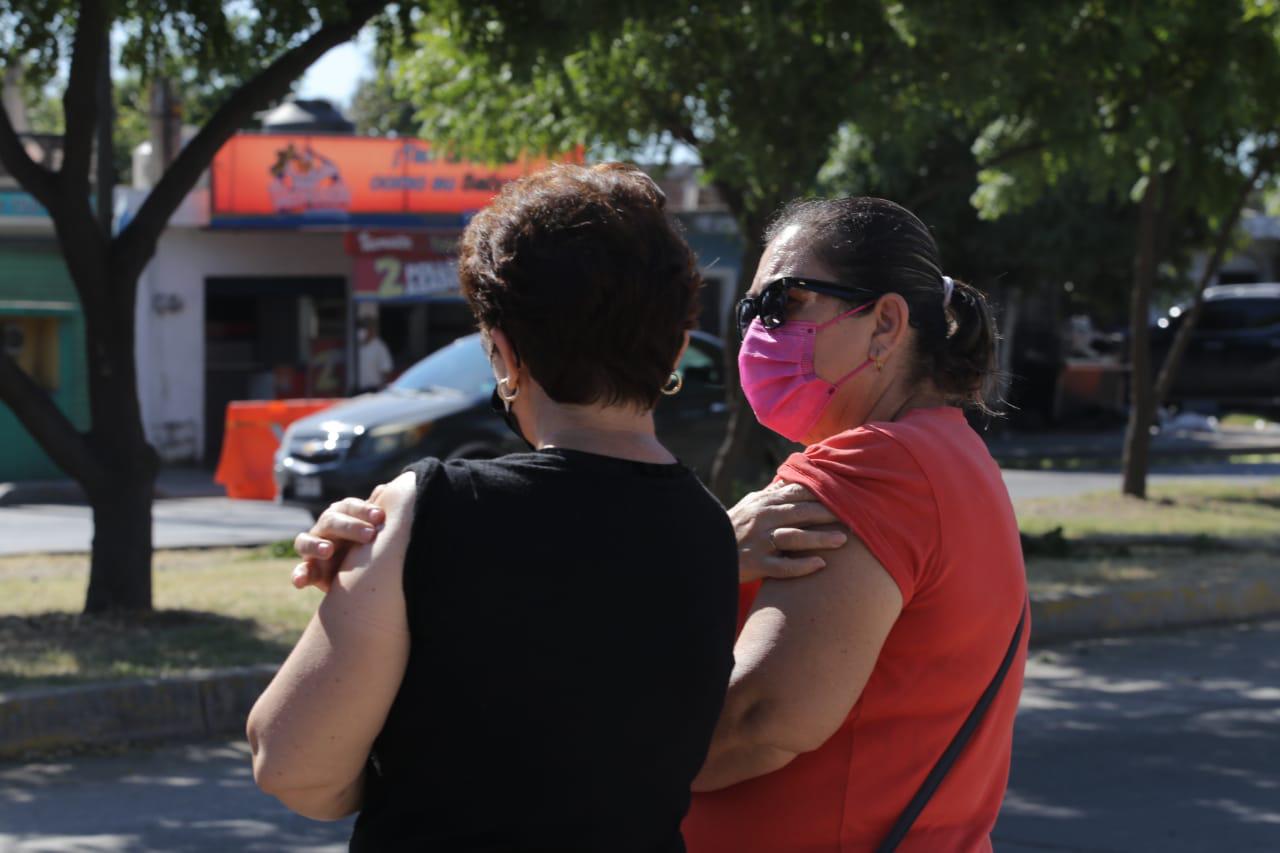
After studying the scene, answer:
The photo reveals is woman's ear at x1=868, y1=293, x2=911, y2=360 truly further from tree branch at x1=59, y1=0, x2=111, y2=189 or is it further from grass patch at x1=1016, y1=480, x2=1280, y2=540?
grass patch at x1=1016, y1=480, x2=1280, y2=540

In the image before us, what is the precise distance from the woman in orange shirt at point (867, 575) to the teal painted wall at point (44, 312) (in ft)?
62.1

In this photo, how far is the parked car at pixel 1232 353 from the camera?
2623 cm

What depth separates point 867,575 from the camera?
1.89 m

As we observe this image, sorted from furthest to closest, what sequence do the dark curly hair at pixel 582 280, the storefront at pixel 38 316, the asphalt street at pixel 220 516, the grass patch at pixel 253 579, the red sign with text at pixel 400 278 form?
the red sign with text at pixel 400 278, the storefront at pixel 38 316, the asphalt street at pixel 220 516, the grass patch at pixel 253 579, the dark curly hair at pixel 582 280

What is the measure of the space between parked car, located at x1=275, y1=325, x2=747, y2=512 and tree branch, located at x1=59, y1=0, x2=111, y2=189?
440 centimetres

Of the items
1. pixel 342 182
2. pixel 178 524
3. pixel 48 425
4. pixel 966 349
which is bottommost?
pixel 178 524

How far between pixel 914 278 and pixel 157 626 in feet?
22.2

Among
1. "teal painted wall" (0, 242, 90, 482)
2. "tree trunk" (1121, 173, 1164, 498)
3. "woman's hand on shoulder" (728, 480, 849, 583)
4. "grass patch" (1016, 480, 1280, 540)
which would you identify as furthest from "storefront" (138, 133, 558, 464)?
"woman's hand on shoulder" (728, 480, 849, 583)

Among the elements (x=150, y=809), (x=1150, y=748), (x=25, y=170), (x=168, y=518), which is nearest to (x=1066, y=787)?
(x=1150, y=748)

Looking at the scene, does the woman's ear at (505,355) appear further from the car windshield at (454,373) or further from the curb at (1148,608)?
the car windshield at (454,373)

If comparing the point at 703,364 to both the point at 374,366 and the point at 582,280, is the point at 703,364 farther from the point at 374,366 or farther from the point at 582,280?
the point at 582,280

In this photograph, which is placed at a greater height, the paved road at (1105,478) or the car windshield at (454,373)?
the car windshield at (454,373)

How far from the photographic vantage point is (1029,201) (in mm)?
13375

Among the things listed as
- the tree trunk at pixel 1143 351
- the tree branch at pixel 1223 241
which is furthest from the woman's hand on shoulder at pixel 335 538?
the tree branch at pixel 1223 241
